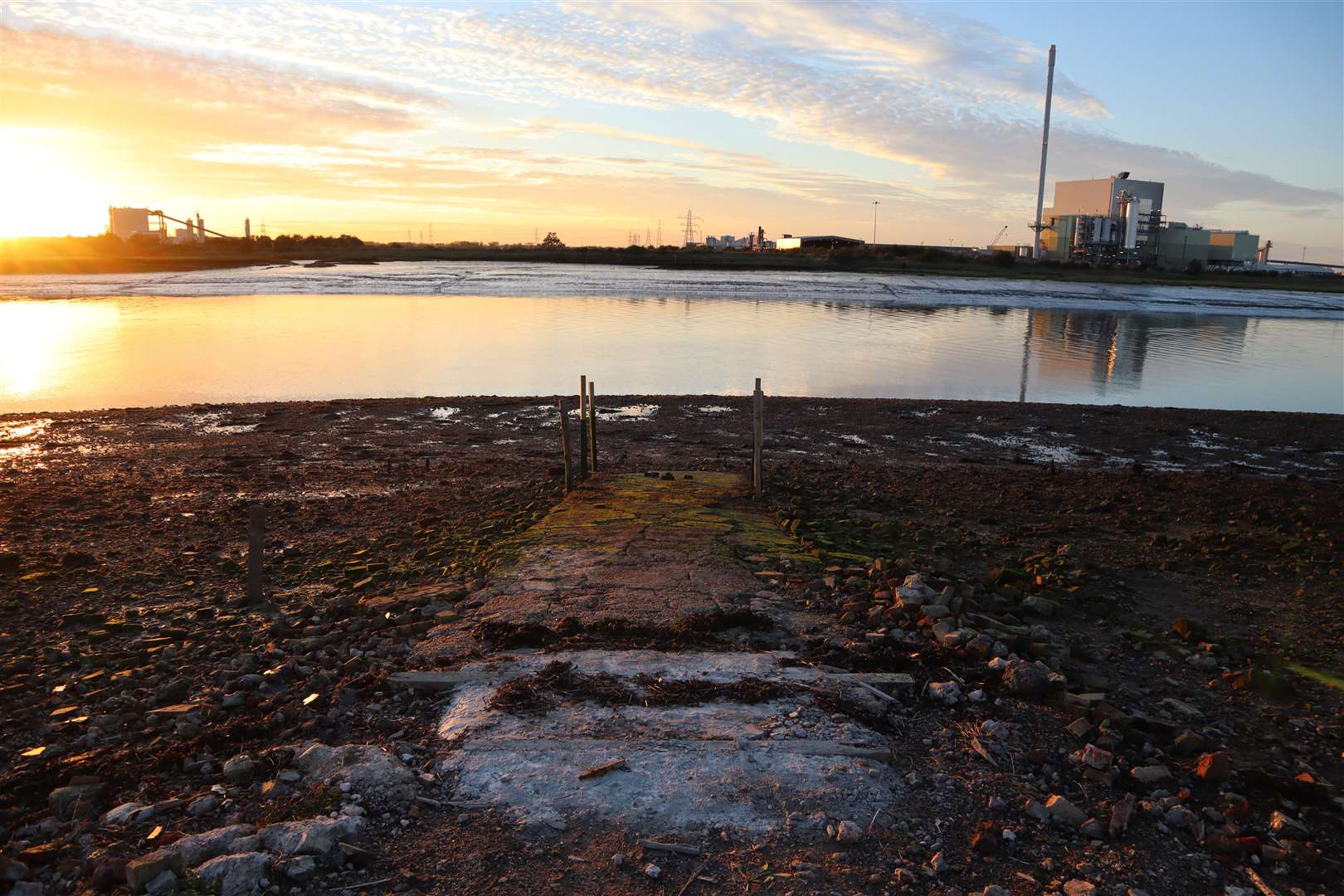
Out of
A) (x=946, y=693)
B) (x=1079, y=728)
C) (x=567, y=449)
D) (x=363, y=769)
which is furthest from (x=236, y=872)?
(x=567, y=449)

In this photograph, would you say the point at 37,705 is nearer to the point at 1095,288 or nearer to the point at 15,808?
the point at 15,808

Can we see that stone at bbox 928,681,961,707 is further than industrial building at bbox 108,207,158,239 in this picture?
No

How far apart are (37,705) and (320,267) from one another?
224ft

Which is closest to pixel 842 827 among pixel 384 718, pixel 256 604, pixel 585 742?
pixel 585 742

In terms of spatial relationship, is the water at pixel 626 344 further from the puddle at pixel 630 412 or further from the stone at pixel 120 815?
the stone at pixel 120 815

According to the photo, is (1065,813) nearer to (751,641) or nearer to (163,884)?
(751,641)

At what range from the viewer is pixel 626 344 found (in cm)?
2717

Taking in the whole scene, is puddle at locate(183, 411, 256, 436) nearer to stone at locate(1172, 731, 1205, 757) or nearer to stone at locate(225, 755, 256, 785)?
stone at locate(225, 755, 256, 785)

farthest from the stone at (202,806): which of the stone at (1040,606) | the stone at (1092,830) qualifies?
the stone at (1040,606)

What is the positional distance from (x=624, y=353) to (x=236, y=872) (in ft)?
71.9

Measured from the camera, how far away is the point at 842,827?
4020 mm

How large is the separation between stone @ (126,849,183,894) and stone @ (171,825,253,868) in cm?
4

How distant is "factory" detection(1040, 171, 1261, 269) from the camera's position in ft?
288

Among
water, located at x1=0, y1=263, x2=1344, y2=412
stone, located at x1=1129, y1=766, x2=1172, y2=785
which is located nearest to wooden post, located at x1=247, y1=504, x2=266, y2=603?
stone, located at x1=1129, y1=766, x2=1172, y2=785
